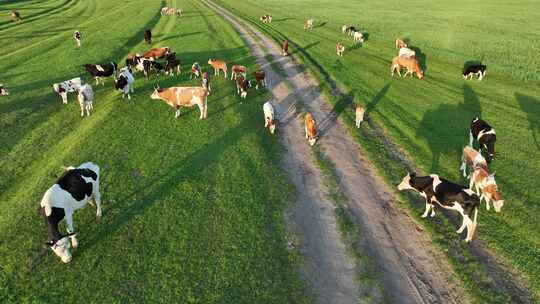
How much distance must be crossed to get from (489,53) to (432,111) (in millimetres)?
19389

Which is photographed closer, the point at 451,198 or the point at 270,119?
the point at 451,198

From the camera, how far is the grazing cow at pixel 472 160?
14.1 metres

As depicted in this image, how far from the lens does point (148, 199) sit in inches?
502

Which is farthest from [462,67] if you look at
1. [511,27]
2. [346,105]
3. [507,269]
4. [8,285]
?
[8,285]

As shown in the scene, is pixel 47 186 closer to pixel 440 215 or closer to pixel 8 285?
pixel 8 285

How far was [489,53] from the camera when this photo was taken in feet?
115

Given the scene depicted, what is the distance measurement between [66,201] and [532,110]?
2701 cm

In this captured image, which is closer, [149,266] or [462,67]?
[149,266]

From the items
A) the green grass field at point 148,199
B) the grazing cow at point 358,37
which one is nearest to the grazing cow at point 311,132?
the green grass field at point 148,199

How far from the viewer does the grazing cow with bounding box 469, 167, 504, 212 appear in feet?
41.4

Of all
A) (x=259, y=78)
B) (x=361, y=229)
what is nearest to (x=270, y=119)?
(x=259, y=78)

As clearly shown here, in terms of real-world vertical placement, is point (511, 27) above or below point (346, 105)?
above

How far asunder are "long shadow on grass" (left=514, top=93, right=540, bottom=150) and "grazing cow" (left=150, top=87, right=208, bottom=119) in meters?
17.8

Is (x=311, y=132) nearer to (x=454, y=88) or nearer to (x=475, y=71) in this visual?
(x=454, y=88)
